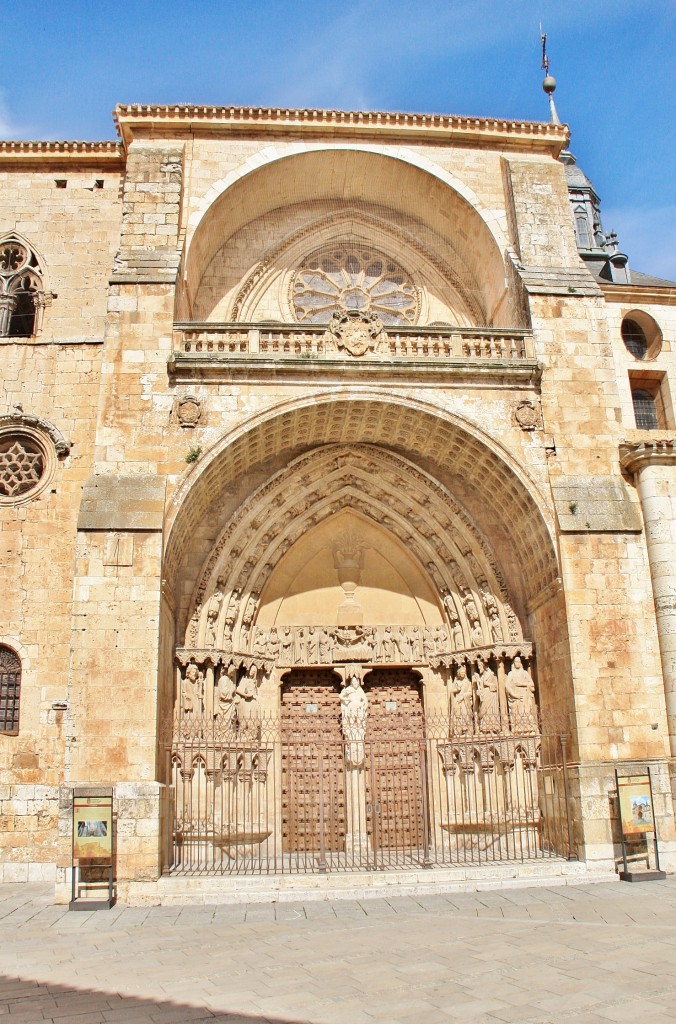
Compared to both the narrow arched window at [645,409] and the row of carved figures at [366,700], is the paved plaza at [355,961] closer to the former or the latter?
the row of carved figures at [366,700]

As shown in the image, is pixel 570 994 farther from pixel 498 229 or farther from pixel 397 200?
pixel 397 200

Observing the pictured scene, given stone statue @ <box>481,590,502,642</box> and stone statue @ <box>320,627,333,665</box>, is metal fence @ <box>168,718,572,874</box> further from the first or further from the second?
stone statue @ <box>481,590,502,642</box>

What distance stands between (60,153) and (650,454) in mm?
9070

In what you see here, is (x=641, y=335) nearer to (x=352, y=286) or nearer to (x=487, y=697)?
(x=352, y=286)

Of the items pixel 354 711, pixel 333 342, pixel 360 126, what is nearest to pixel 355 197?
pixel 360 126

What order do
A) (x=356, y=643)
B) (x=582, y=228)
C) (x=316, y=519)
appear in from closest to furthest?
(x=356, y=643)
(x=316, y=519)
(x=582, y=228)

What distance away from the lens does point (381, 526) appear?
451 inches

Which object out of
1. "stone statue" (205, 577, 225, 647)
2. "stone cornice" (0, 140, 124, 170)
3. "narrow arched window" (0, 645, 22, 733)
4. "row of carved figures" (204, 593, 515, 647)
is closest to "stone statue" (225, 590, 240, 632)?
"row of carved figures" (204, 593, 515, 647)

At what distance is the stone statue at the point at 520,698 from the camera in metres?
10.0

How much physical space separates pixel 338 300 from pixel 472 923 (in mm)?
9057

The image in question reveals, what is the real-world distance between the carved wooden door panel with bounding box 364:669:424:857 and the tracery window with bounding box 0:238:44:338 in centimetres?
682

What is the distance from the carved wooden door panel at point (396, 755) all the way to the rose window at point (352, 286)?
5.43m

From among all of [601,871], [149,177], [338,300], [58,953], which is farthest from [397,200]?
[58,953]

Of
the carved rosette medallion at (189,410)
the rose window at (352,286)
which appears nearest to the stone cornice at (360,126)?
the rose window at (352,286)
